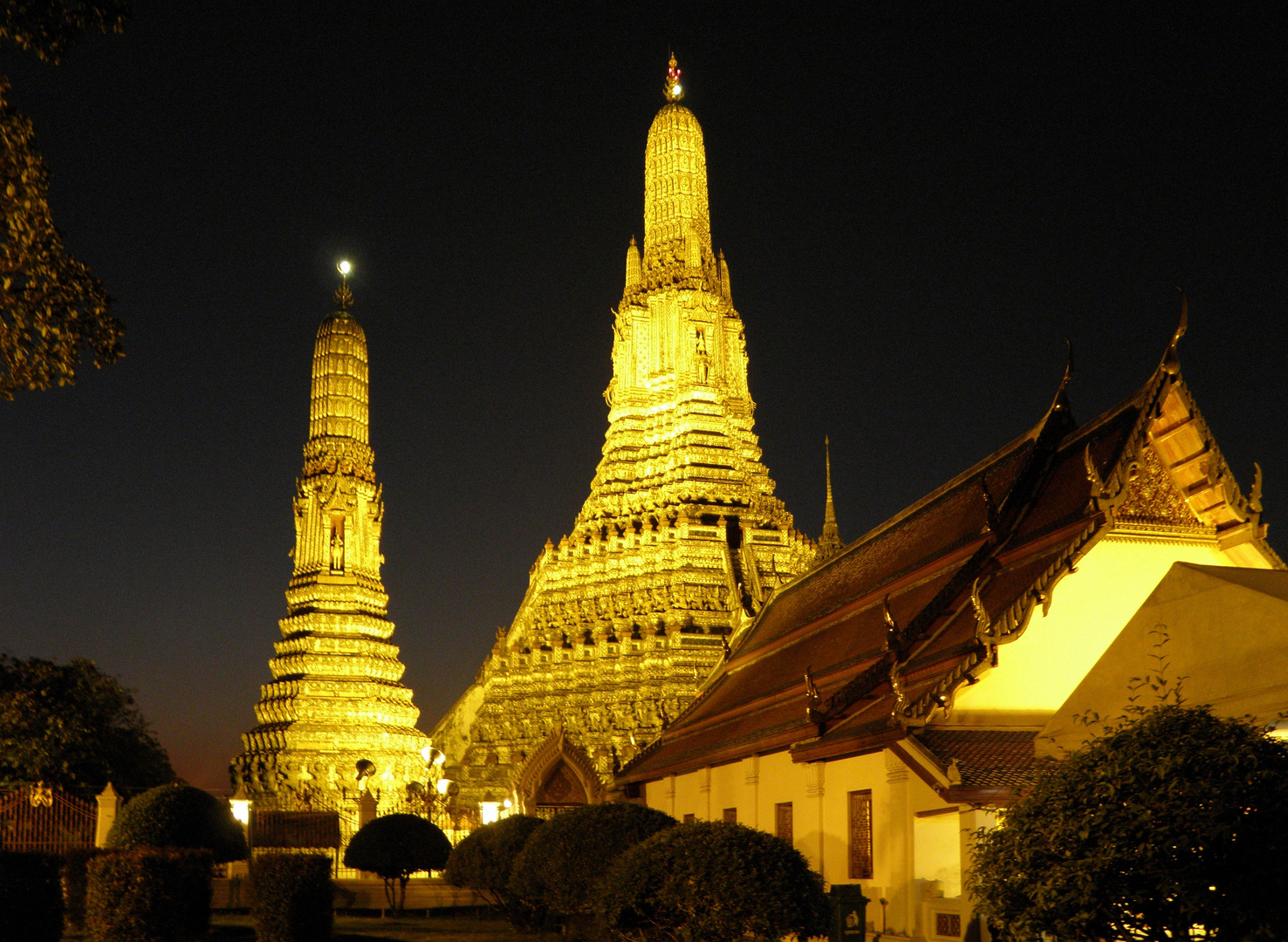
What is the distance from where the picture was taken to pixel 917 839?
1711cm

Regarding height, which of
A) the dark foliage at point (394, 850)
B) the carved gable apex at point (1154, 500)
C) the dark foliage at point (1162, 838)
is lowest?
the dark foliage at point (394, 850)

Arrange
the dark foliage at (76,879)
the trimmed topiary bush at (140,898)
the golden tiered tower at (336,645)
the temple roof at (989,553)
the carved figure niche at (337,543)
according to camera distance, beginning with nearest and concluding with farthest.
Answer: the temple roof at (989,553) < the trimmed topiary bush at (140,898) < the dark foliage at (76,879) < the golden tiered tower at (336,645) < the carved figure niche at (337,543)

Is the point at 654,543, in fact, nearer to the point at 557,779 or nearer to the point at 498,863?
the point at 557,779

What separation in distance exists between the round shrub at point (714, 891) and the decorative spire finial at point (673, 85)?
51.6m

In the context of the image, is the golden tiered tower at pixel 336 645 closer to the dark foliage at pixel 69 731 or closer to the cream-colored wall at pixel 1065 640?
the dark foliage at pixel 69 731

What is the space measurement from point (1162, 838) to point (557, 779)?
3142 centimetres

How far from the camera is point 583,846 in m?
18.4

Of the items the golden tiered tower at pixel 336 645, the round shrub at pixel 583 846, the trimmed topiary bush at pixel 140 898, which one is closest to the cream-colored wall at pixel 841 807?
the round shrub at pixel 583 846

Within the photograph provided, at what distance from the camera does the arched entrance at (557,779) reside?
125ft

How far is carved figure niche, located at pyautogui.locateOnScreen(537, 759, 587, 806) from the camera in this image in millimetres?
38438

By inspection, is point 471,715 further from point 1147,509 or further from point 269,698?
point 1147,509

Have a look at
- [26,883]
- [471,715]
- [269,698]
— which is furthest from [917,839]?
[471,715]

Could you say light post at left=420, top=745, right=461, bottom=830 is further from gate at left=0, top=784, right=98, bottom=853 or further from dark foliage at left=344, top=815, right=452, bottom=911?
gate at left=0, top=784, right=98, bottom=853

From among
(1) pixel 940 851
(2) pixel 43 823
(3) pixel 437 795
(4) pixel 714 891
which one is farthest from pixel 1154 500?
(3) pixel 437 795
